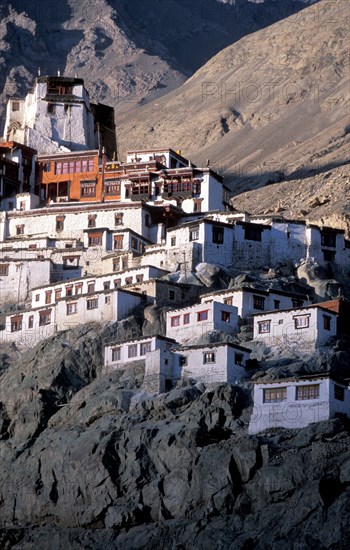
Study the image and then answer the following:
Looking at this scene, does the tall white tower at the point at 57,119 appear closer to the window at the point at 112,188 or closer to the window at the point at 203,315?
the window at the point at 112,188

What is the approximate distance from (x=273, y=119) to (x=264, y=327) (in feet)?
321

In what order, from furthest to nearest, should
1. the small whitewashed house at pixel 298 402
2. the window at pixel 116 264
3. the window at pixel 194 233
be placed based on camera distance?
the window at pixel 116 264 → the window at pixel 194 233 → the small whitewashed house at pixel 298 402

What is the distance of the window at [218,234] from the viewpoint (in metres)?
96.0

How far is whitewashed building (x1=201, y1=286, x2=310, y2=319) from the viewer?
86325mm

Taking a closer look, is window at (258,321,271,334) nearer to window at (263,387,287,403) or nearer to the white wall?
the white wall

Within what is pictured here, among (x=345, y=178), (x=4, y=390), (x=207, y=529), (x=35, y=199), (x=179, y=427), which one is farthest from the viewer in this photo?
(x=345, y=178)

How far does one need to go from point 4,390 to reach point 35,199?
26.5 metres

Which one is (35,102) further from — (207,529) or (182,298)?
(207,529)

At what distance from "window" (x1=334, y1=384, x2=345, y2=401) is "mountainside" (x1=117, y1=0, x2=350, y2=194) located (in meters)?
73.6

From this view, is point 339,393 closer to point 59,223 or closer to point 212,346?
point 212,346

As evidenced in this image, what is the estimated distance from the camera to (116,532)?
7212 centimetres

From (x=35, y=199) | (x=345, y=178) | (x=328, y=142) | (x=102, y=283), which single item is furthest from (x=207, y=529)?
(x=328, y=142)

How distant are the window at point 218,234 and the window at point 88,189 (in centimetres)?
1801

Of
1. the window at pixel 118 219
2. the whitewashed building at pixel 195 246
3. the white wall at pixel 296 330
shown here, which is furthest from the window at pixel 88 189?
the white wall at pixel 296 330
